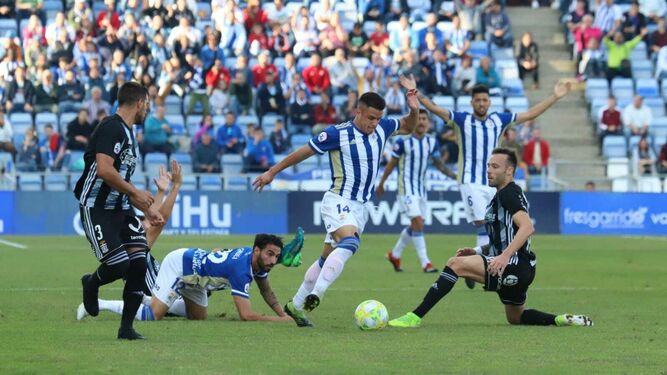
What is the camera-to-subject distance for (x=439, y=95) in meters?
32.2

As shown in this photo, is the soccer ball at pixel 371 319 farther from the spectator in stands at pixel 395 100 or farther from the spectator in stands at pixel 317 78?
the spectator in stands at pixel 317 78

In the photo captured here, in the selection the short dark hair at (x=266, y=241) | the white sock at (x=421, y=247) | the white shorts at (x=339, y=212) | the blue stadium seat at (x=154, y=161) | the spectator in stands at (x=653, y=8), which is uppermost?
the spectator in stands at (x=653, y=8)

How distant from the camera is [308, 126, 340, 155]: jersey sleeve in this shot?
42.3ft

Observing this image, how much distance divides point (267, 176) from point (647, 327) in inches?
140

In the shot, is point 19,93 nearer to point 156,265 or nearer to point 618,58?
point 618,58

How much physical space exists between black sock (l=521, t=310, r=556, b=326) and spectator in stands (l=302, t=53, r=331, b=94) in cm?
1954

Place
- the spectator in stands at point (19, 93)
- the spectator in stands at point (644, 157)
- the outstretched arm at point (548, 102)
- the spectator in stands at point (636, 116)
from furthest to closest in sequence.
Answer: the spectator in stands at point (636, 116) → the spectator in stands at point (19, 93) → the spectator in stands at point (644, 157) → the outstretched arm at point (548, 102)

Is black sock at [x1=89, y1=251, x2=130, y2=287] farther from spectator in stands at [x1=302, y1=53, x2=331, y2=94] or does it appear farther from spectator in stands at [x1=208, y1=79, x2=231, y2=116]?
spectator in stands at [x1=302, y1=53, x2=331, y2=94]

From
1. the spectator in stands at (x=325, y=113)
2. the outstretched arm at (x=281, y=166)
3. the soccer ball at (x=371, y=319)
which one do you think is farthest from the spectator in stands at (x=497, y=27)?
the soccer ball at (x=371, y=319)

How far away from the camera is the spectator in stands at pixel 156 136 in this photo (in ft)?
97.3

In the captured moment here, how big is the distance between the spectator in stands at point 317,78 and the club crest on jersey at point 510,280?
19909 mm

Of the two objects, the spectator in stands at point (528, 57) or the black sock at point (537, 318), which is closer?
the black sock at point (537, 318)

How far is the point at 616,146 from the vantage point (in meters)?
32.1

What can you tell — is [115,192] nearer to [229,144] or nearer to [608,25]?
[229,144]
